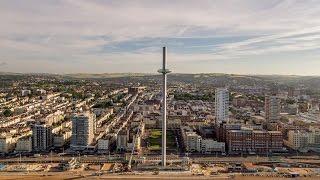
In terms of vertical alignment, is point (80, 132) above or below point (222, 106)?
below

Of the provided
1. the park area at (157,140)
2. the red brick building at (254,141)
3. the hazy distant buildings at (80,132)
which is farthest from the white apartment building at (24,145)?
the red brick building at (254,141)

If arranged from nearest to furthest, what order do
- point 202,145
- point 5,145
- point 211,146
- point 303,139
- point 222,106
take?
1. point 5,145
2. point 211,146
3. point 202,145
4. point 303,139
5. point 222,106

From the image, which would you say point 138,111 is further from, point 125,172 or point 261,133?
point 125,172

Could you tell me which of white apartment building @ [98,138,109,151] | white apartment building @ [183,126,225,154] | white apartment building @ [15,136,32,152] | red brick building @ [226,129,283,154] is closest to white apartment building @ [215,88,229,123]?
red brick building @ [226,129,283,154]

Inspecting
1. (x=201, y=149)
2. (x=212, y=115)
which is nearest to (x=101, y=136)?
(x=201, y=149)

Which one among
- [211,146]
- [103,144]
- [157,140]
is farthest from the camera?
[157,140]

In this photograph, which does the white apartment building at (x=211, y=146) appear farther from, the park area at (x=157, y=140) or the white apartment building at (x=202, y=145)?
the park area at (x=157, y=140)

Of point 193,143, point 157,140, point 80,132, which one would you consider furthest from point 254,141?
point 80,132

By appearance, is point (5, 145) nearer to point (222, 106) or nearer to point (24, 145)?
point (24, 145)

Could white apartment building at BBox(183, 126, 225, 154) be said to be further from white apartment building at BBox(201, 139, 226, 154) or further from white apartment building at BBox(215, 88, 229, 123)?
white apartment building at BBox(215, 88, 229, 123)
